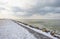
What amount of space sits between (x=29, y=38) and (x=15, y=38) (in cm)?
107

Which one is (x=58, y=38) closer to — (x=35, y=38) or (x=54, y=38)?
(x=54, y=38)

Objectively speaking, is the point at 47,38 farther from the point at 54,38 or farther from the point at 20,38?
the point at 20,38

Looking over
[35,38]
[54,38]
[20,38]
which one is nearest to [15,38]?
[20,38]

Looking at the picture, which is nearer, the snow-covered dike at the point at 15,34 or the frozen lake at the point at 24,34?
the frozen lake at the point at 24,34

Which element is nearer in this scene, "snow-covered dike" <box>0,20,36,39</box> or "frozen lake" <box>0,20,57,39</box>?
"frozen lake" <box>0,20,57,39</box>

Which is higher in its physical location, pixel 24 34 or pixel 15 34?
pixel 24 34

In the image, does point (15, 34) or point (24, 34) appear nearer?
point (24, 34)

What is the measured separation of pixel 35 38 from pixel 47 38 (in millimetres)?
878

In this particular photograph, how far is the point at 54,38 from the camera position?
43.6 feet

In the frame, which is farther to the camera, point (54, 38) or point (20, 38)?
point (20, 38)

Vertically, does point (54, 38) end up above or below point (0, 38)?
above

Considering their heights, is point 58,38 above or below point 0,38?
above

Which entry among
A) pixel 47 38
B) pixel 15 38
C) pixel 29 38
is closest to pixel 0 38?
pixel 15 38

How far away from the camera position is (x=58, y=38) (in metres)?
13.3
